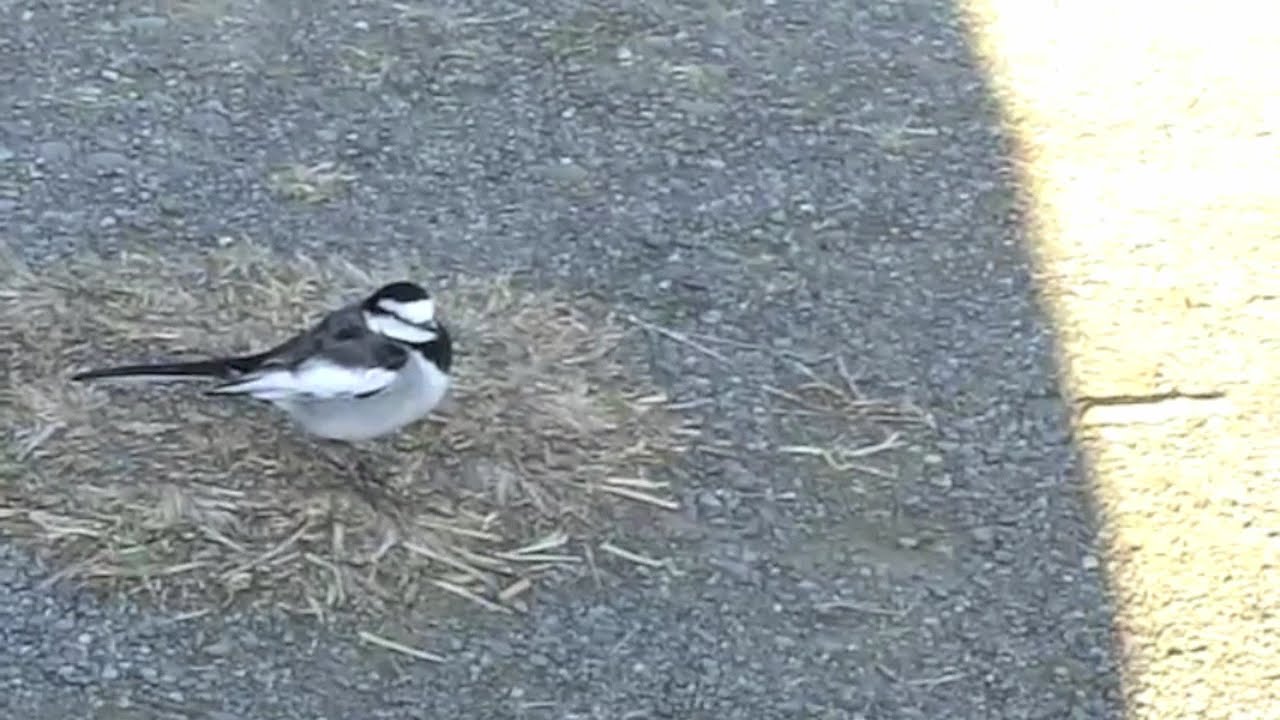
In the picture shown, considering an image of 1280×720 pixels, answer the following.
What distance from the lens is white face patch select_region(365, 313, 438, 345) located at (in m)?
3.34

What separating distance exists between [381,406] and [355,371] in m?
0.06

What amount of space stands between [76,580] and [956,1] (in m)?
2.52

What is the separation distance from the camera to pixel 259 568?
322 centimetres

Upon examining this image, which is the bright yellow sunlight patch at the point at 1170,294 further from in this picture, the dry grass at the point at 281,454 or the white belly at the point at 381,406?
the white belly at the point at 381,406

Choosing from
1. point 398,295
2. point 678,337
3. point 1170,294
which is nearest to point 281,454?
point 398,295

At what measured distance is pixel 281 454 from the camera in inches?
136

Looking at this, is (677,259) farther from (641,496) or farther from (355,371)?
(355,371)

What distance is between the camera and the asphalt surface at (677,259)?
311cm

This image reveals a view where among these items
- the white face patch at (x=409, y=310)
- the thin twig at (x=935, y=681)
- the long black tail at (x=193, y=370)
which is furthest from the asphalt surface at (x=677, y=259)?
the white face patch at (x=409, y=310)

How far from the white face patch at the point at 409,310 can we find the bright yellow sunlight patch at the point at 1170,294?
0.93 m

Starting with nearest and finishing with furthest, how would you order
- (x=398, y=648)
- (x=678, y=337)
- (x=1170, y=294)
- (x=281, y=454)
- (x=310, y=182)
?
1. (x=398, y=648)
2. (x=281, y=454)
3. (x=678, y=337)
4. (x=1170, y=294)
5. (x=310, y=182)

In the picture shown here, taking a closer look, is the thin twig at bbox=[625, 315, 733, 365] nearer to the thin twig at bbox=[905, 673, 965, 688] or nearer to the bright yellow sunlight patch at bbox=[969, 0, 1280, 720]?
the bright yellow sunlight patch at bbox=[969, 0, 1280, 720]

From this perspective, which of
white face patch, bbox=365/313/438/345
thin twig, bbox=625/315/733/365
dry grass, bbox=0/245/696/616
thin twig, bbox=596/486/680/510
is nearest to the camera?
dry grass, bbox=0/245/696/616

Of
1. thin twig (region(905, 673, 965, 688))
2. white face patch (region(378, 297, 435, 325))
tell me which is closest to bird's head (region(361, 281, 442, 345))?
white face patch (region(378, 297, 435, 325))
